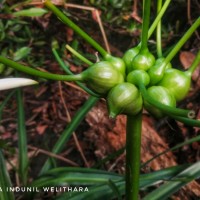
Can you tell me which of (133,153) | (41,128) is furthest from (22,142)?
(133,153)

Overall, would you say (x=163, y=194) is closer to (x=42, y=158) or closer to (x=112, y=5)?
(x=42, y=158)

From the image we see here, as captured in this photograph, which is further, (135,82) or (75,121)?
(75,121)

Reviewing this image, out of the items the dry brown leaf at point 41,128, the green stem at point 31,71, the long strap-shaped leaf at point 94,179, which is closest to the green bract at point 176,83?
the green stem at point 31,71

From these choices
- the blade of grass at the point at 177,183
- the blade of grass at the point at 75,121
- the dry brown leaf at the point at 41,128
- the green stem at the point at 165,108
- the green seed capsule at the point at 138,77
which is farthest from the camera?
the dry brown leaf at the point at 41,128

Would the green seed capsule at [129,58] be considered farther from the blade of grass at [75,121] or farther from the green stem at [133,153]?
the blade of grass at [75,121]

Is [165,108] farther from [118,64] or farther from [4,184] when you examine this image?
[4,184]
